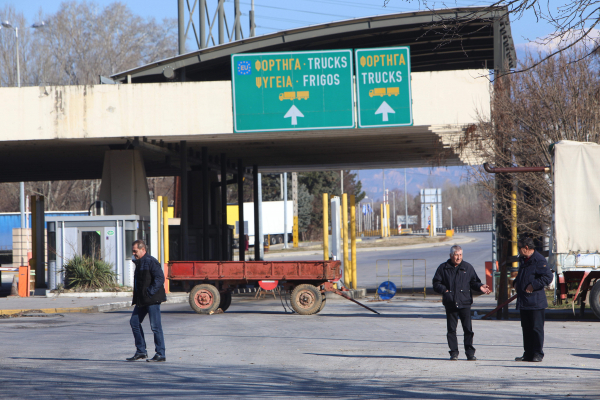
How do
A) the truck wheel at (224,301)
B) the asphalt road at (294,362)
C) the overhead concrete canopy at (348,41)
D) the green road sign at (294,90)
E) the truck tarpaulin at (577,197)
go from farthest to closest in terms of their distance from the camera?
the overhead concrete canopy at (348,41)
the green road sign at (294,90)
the truck wheel at (224,301)
the truck tarpaulin at (577,197)
the asphalt road at (294,362)

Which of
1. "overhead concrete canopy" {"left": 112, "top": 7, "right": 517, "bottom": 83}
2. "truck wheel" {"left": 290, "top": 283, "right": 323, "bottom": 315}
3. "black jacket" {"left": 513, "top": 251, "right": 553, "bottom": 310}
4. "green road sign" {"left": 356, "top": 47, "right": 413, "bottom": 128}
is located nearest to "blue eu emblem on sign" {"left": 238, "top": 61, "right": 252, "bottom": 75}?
"overhead concrete canopy" {"left": 112, "top": 7, "right": 517, "bottom": 83}

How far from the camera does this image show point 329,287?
56.5ft

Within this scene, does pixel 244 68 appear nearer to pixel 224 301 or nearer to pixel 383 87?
pixel 383 87

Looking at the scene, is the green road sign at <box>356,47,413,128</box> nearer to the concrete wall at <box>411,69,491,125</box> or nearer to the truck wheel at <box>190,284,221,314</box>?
the concrete wall at <box>411,69,491,125</box>

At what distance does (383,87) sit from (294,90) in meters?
2.67

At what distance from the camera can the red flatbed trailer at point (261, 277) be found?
1705 centimetres

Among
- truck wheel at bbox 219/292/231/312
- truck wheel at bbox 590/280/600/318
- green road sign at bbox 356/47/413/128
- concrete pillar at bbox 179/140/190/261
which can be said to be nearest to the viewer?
truck wheel at bbox 590/280/600/318

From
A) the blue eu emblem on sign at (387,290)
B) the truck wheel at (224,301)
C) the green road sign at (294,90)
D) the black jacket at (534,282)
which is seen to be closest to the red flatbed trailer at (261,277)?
the truck wheel at (224,301)

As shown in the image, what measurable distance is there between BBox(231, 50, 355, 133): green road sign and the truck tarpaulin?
730 cm

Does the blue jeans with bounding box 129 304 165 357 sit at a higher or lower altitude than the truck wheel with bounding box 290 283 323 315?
higher

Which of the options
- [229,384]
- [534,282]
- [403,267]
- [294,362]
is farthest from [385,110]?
[403,267]

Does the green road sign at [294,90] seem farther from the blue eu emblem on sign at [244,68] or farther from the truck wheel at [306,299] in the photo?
the truck wheel at [306,299]

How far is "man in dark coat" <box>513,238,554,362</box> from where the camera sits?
9.17 m

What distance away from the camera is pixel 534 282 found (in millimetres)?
9203
